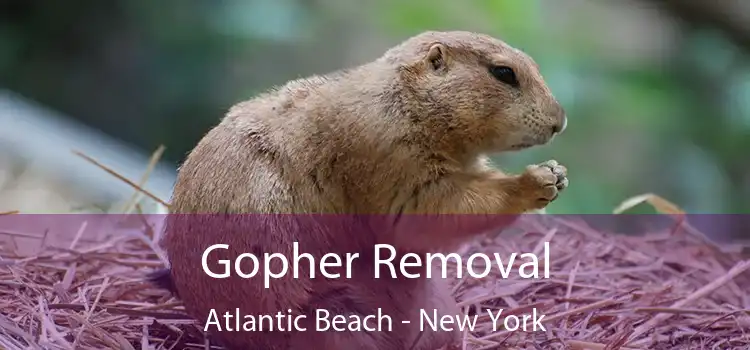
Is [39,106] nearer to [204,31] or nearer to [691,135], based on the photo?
[204,31]

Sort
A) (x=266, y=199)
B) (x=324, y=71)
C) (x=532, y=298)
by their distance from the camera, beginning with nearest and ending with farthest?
(x=266, y=199), (x=532, y=298), (x=324, y=71)

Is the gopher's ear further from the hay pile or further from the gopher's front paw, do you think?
the hay pile

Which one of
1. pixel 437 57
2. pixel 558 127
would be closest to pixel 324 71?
pixel 437 57

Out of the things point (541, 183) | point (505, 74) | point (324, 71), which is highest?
point (324, 71)

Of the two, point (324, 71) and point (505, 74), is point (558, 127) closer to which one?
point (505, 74)

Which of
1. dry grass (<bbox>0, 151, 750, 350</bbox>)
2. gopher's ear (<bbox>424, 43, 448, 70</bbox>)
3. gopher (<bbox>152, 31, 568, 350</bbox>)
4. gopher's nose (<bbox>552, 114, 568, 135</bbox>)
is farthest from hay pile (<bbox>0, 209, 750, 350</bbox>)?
gopher's ear (<bbox>424, 43, 448, 70</bbox>)

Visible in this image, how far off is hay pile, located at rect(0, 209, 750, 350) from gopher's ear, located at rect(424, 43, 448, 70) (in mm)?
470

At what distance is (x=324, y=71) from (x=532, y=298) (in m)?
0.82

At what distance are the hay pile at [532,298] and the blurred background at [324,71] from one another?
8.6 inches

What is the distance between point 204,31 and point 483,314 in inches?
63.7

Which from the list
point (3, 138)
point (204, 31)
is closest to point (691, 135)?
point (204, 31)

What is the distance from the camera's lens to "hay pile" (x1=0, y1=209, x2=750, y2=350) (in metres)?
1.62

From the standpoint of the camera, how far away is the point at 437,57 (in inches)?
64.4

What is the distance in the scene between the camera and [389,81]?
1646 mm
